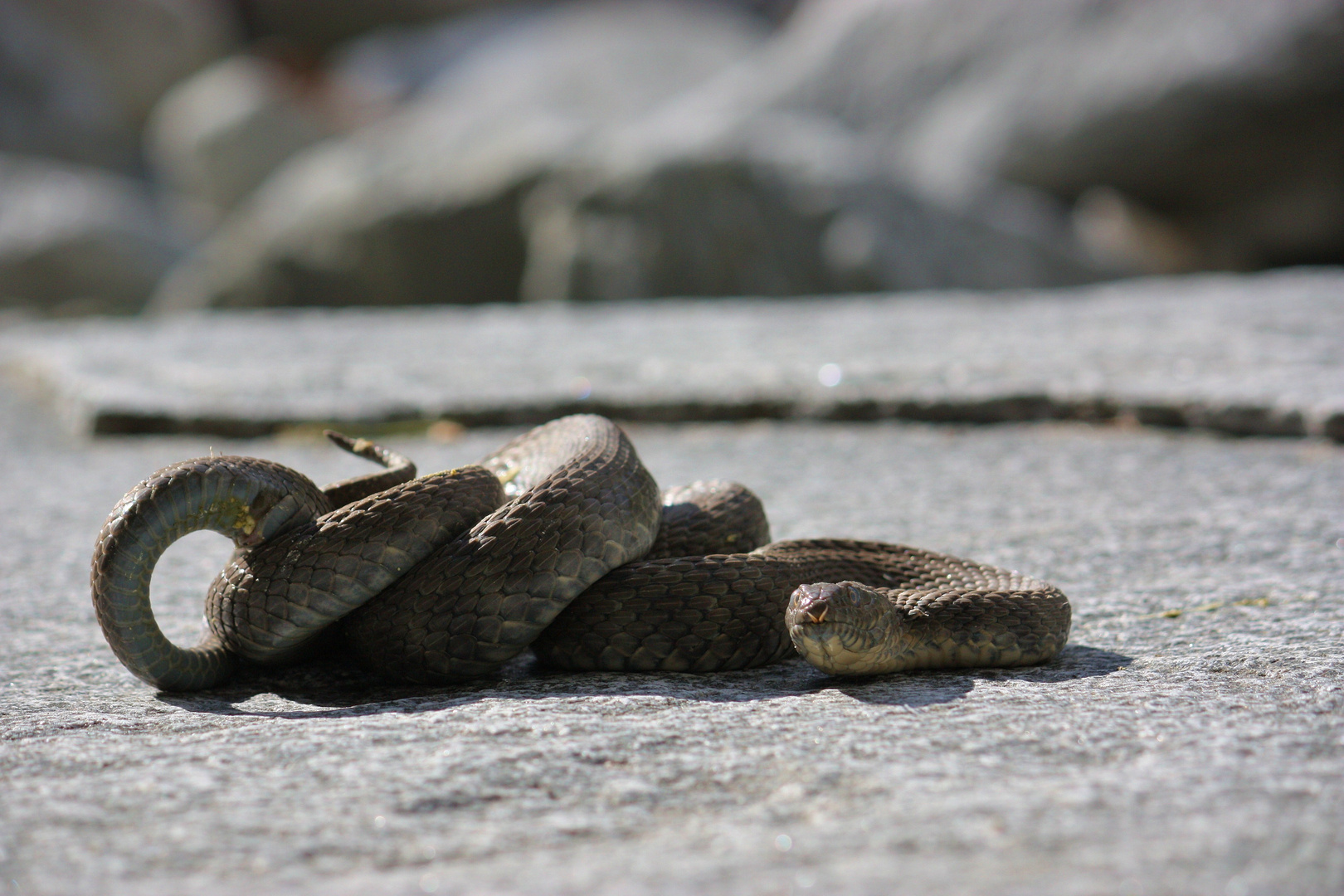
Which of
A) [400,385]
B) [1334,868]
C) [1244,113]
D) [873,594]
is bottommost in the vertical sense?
[1334,868]

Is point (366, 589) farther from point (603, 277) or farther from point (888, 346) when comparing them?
point (603, 277)

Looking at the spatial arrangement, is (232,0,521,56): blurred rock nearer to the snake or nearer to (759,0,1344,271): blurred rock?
(759,0,1344,271): blurred rock

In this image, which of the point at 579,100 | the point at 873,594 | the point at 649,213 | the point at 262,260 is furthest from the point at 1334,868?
the point at 579,100

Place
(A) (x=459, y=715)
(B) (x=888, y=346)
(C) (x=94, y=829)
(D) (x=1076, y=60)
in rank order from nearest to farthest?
(C) (x=94, y=829), (A) (x=459, y=715), (B) (x=888, y=346), (D) (x=1076, y=60)

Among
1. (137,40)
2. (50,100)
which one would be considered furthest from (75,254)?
(137,40)

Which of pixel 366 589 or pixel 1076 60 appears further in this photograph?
pixel 1076 60

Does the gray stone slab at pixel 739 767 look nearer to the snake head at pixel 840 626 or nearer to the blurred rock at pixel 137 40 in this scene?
the snake head at pixel 840 626
